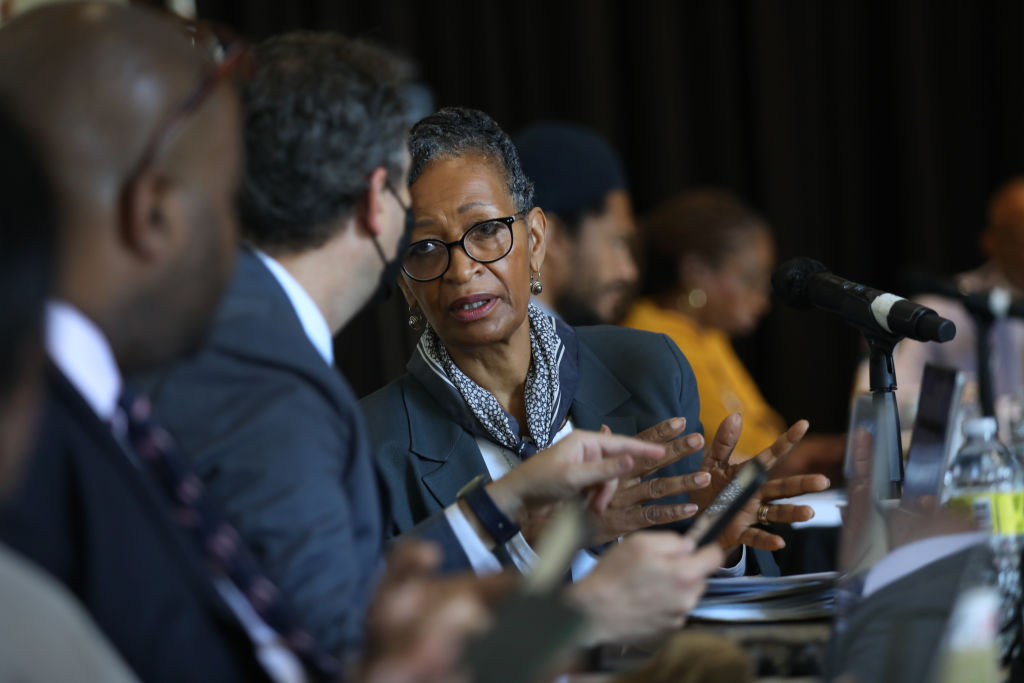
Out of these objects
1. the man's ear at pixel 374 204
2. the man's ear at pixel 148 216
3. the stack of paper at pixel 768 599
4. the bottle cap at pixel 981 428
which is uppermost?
the man's ear at pixel 148 216

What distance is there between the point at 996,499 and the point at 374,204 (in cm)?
78

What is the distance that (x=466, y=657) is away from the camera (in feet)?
2.54

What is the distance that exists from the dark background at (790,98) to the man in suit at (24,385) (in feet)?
12.7

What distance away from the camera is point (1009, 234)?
3.51 m

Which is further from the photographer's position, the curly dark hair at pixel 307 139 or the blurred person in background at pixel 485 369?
the blurred person in background at pixel 485 369

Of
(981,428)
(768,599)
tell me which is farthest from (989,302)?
(768,599)

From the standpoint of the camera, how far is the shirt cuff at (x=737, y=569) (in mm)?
1523

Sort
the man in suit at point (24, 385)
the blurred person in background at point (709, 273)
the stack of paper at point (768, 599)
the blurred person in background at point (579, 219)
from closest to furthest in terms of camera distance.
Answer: the man in suit at point (24, 385) < the stack of paper at point (768, 599) < the blurred person in background at point (579, 219) < the blurred person in background at point (709, 273)

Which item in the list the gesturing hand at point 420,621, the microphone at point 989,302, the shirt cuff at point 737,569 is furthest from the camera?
the microphone at point 989,302

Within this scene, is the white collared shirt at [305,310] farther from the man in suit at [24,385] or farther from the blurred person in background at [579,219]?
the blurred person in background at [579,219]

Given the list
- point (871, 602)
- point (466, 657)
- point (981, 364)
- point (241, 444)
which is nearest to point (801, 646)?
point (871, 602)

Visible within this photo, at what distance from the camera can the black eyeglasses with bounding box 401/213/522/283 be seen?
1.62m

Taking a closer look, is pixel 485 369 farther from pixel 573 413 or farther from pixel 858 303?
pixel 858 303

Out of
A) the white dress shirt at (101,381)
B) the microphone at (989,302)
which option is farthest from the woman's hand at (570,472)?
the microphone at (989,302)
